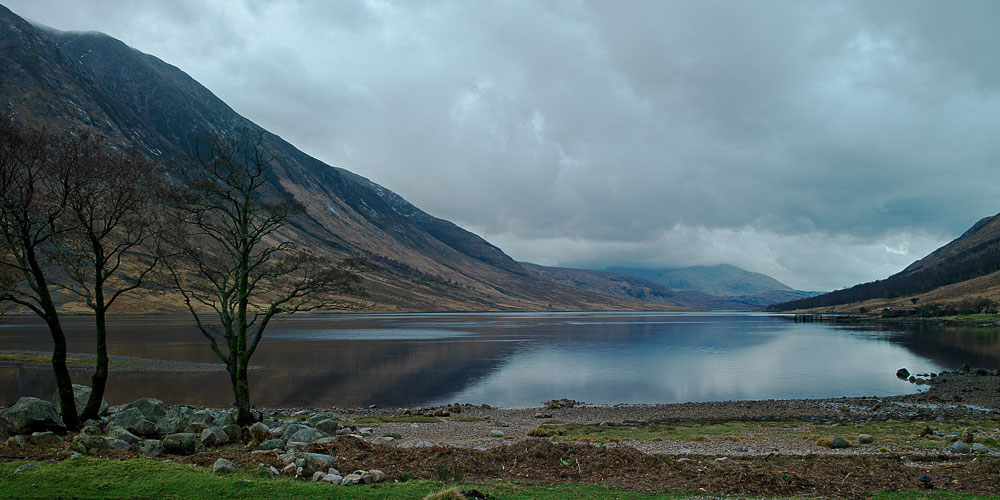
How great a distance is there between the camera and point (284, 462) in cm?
1480

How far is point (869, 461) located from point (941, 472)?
1.74 m

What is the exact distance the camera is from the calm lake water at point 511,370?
146ft

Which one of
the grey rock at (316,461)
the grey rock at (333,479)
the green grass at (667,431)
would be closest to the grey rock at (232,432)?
the grey rock at (316,461)

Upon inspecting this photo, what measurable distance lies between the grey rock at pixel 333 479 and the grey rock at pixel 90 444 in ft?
24.2

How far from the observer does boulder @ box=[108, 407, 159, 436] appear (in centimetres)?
1903

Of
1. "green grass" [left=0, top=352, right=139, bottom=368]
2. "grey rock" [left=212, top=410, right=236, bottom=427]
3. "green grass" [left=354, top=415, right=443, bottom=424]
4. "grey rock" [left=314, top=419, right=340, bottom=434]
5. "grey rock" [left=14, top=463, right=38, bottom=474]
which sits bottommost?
"green grass" [left=0, top=352, right=139, bottom=368]

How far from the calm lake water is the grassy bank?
27.3m

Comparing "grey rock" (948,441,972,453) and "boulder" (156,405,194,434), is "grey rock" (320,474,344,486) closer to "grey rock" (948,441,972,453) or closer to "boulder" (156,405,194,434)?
"boulder" (156,405,194,434)

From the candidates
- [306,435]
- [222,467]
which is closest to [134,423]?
[306,435]

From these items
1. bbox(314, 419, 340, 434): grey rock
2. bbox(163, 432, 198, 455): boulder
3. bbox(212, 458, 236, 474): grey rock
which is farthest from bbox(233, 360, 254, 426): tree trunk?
bbox(212, 458, 236, 474): grey rock

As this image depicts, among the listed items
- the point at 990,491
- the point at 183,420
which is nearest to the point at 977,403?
the point at 990,491

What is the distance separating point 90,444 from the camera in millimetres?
15789

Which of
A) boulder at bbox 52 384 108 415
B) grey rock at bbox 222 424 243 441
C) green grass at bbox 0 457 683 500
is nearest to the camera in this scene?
green grass at bbox 0 457 683 500

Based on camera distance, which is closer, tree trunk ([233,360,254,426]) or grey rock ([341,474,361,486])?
grey rock ([341,474,361,486])
